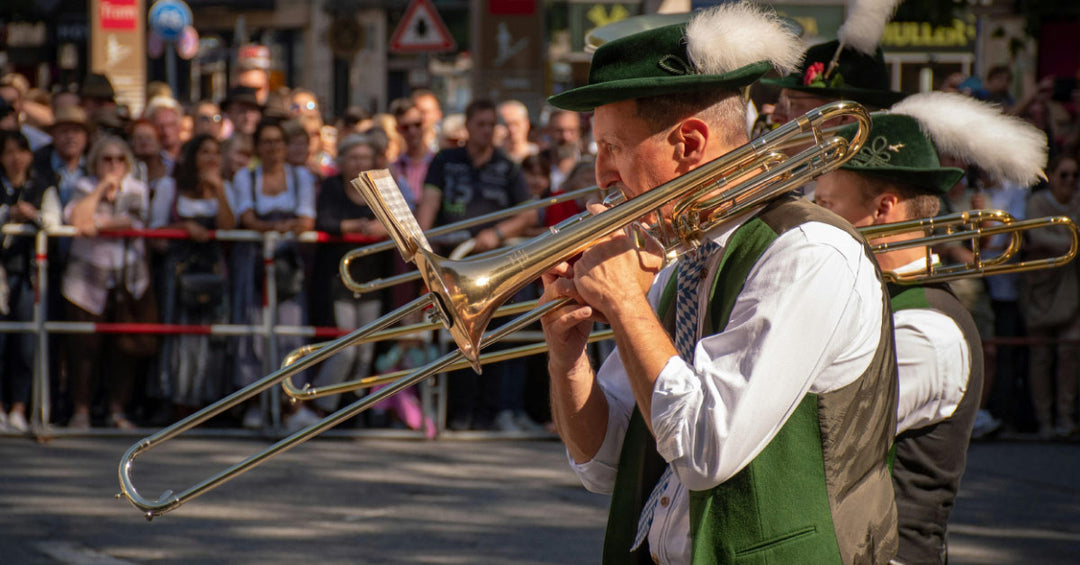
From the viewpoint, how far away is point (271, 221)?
26.8 ft

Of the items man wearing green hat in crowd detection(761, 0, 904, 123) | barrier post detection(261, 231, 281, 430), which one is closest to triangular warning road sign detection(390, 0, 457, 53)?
barrier post detection(261, 231, 281, 430)

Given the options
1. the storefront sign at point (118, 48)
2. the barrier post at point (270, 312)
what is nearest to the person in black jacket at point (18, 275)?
the barrier post at point (270, 312)

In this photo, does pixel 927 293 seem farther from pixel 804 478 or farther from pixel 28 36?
pixel 28 36

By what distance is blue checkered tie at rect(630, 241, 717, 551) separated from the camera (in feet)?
8.32

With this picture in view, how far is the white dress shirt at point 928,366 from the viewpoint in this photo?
2.97m

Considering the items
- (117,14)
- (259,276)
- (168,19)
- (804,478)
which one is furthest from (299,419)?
(168,19)

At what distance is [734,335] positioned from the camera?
2.23 metres

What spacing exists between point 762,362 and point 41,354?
6.70 meters

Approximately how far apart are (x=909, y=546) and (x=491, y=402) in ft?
18.0

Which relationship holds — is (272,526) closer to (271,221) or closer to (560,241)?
(271,221)

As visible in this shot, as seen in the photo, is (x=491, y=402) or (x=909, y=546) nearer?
(x=909, y=546)

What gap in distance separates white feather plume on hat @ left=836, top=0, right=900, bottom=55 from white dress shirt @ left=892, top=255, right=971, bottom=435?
3.13ft

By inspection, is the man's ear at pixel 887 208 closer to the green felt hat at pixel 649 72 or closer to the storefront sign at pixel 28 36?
the green felt hat at pixel 649 72

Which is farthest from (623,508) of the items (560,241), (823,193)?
(823,193)
